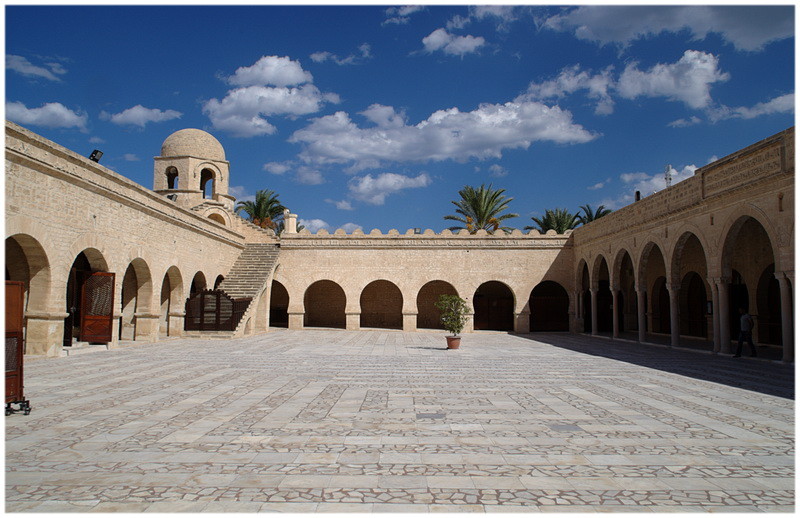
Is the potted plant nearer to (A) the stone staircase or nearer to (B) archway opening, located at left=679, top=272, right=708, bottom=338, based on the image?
(A) the stone staircase

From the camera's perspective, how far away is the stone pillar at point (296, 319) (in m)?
24.6

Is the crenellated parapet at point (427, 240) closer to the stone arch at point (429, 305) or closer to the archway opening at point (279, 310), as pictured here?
the stone arch at point (429, 305)

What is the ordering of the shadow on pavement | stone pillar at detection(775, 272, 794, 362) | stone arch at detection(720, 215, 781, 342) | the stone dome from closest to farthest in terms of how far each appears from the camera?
the shadow on pavement < stone pillar at detection(775, 272, 794, 362) < stone arch at detection(720, 215, 781, 342) < the stone dome

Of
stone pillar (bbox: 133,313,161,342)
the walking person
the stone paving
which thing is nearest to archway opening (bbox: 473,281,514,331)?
the walking person

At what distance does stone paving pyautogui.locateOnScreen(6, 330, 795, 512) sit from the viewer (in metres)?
3.78

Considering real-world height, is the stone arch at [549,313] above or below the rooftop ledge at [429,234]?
below

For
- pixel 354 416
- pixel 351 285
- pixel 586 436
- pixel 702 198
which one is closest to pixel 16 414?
pixel 354 416

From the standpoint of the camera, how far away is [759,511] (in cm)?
358

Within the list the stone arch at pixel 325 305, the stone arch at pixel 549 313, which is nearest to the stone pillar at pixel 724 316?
the stone arch at pixel 549 313

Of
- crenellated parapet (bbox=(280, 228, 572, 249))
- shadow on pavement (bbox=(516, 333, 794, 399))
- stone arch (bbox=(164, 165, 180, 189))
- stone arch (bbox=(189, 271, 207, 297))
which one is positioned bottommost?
shadow on pavement (bbox=(516, 333, 794, 399))

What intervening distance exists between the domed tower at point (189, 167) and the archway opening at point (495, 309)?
43.0 feet

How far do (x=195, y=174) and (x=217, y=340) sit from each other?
10033mm

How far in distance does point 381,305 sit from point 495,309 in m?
5.74

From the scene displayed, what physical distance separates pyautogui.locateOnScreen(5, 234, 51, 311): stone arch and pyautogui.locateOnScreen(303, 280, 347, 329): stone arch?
53.2 feet
